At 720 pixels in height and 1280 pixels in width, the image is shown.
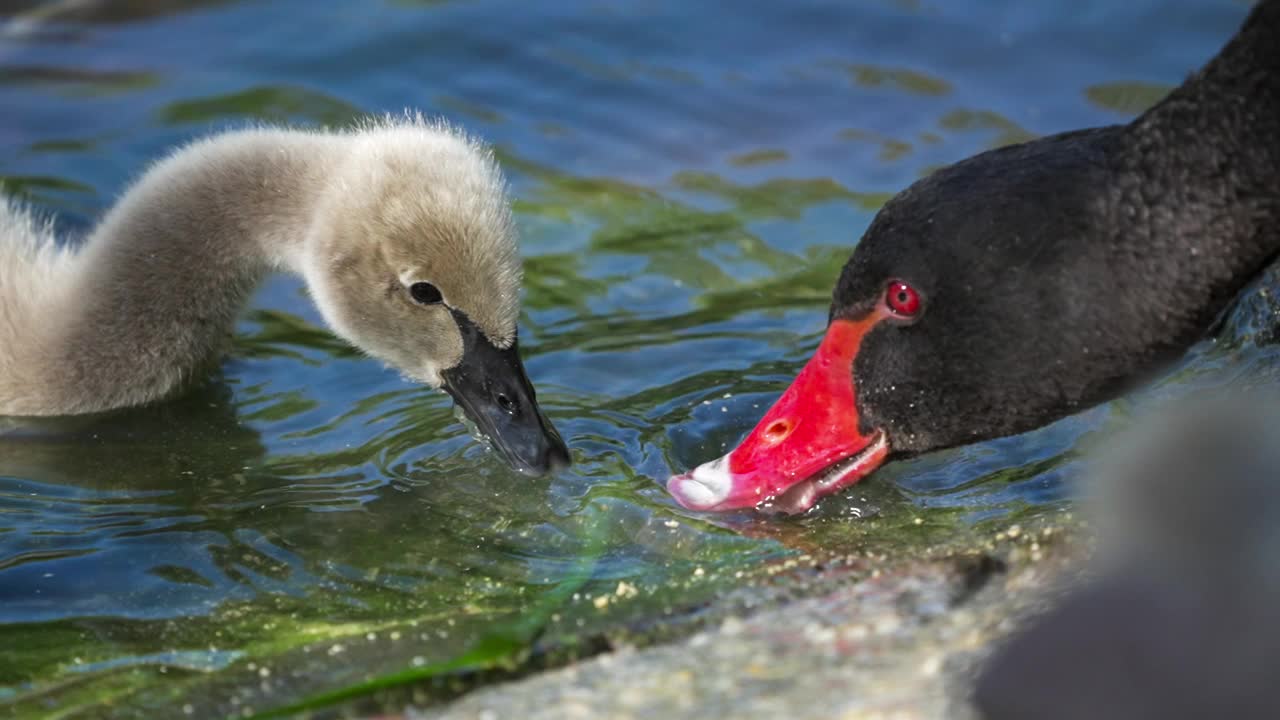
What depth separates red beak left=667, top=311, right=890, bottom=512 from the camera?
4.39 meters

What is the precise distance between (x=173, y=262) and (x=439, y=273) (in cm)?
105

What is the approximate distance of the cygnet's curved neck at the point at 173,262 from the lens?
5121 mm

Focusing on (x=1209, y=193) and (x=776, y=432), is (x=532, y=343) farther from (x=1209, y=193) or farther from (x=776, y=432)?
(x=1209, y=193)

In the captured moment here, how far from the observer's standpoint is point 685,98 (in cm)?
792

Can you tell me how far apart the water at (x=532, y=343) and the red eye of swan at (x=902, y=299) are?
52 centimetres

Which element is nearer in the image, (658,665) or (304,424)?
(658,665)

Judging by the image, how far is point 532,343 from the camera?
588 centimetres

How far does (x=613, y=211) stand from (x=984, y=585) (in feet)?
11.8

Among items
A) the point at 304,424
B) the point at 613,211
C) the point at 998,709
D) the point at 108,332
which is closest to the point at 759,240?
the point at 613,211

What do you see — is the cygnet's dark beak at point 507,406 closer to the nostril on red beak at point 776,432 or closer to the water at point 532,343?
the water at point 532,343

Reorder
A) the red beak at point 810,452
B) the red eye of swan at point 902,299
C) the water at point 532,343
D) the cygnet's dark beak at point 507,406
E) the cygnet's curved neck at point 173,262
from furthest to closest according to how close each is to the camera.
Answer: the cygnet's curved neck at point 173,262
the cygnet's dark beak at point 507,406
the red beak at point 810,452
the red eye of swan at point 902,299
the water at point 532,343

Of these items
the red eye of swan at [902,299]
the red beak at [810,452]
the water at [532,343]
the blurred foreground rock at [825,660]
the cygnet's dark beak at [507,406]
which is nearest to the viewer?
the blurred foreground rock at [825,660]

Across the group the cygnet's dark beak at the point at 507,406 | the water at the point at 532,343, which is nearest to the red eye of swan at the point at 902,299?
the water at the point at 532,343

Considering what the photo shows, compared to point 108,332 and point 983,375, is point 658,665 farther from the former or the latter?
point 108,332
